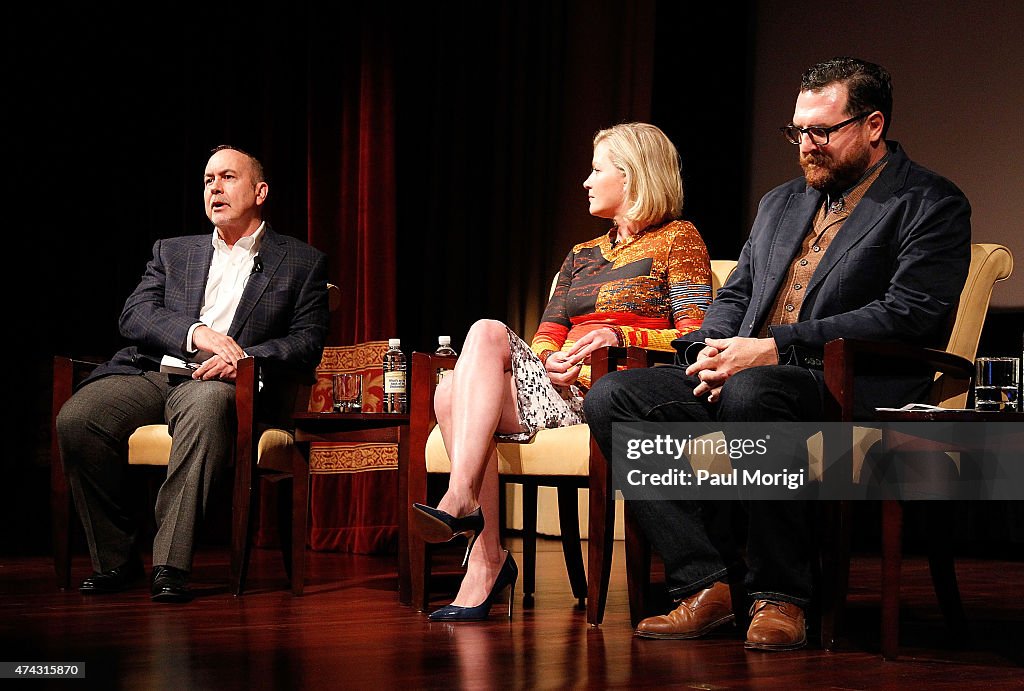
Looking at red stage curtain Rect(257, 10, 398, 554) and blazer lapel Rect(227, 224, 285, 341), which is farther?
red stage curtain Rect(257, 10, 398, 554)

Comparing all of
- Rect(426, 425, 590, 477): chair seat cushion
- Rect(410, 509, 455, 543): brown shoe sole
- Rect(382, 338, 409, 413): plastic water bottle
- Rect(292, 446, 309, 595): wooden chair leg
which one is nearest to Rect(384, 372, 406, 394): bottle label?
Rect(382, 338, 409, 413): plastic water bottle

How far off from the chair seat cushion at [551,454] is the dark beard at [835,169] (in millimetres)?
749

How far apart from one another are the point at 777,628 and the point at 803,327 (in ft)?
1.98

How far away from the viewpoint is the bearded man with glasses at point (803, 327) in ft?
7.29

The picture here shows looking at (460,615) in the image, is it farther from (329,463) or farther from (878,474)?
(329,463)

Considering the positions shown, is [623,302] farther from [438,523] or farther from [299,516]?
[299,516]

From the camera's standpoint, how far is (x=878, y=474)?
2.21 m

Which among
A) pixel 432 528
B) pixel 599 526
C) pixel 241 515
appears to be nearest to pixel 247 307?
pixel 241 515

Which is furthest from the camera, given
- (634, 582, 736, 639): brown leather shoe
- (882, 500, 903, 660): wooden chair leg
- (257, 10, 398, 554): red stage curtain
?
(257, 10, 398, 554): red stage curtain

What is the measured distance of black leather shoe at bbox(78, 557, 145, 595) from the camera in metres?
3.08

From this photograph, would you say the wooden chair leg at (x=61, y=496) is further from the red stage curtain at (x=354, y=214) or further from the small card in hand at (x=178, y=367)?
the red stage curtain at (x=354, y=214)

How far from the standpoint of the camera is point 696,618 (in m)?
2.33

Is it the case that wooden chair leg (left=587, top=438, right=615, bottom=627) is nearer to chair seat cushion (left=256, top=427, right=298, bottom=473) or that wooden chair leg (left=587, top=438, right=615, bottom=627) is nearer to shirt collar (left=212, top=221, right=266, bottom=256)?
chair seat cushion (left=256, top=427, right=298, bottom=473)

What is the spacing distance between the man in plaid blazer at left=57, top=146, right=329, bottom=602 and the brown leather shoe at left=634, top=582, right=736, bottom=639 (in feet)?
4.07
